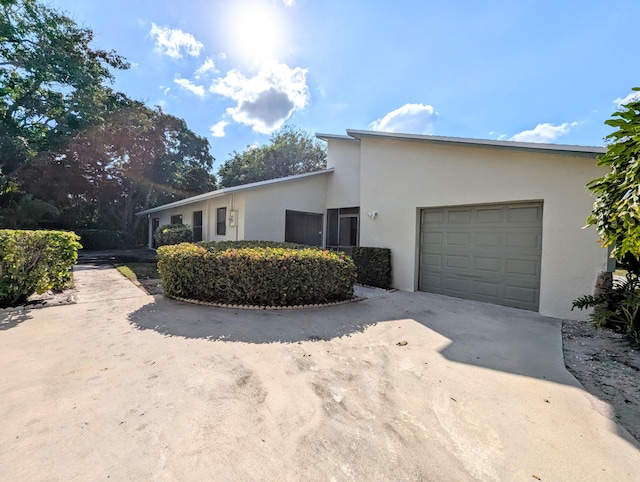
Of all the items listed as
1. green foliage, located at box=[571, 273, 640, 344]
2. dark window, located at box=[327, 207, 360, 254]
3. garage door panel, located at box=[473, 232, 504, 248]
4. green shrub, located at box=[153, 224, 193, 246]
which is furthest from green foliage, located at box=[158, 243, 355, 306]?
green shrub, located at box=[153, 224, 193, 246]

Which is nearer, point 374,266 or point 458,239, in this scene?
point 458,239

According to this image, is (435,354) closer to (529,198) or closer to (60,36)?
(529,198)

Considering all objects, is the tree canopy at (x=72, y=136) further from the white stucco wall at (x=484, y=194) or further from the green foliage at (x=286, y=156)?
the white stucco wall at (x=484, y=194)

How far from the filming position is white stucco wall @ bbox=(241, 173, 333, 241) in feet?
33.2

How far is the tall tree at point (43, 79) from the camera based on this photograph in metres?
13.1

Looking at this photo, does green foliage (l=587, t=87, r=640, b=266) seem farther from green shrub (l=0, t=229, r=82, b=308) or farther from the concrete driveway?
green shrub (l=0, t=229, r=82, b=308)

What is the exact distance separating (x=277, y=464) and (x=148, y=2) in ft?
35.0

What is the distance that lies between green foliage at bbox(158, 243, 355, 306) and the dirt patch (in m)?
3.90

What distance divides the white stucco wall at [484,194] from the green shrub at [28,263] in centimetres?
772

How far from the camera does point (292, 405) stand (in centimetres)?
253

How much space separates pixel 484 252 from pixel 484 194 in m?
1.32

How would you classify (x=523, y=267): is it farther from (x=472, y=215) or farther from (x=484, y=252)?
(x=472, y=215)

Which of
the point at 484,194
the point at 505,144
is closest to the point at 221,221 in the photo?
the point at 484,194

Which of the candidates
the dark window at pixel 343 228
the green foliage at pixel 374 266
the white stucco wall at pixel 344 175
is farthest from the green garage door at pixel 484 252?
the white stucco wall at pixel 344 175
